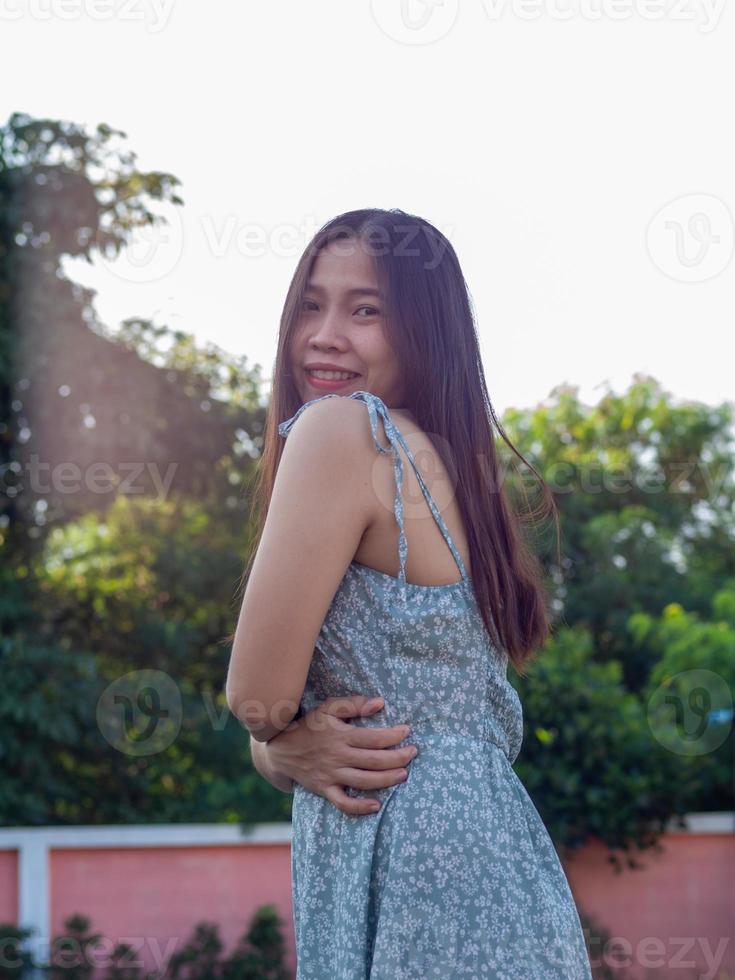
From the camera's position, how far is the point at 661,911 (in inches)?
235

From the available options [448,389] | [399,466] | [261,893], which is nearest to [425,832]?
[399,466]

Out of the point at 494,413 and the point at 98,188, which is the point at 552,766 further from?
the point at 494,413

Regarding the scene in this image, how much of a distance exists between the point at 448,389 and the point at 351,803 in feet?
1.67

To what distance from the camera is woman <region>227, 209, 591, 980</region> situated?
1.26 m

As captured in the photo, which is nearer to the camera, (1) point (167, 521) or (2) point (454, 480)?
(2) point (454, 480)

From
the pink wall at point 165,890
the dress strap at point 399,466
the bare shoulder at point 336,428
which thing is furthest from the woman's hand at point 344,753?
the pink wall at point 165,890

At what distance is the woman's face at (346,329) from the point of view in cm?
149

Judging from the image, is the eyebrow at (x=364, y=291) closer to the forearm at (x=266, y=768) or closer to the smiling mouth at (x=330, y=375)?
the smiling mouth at (x=330, y=375)

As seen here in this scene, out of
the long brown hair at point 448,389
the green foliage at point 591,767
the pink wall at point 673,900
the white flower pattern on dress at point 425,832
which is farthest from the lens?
the pink wall at point 673,900

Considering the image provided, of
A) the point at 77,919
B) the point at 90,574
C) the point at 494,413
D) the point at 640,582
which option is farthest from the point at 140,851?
the point at 494,413

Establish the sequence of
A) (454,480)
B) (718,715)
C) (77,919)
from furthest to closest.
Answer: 1. (718,715)
2. (77,919)
3. (454,480)

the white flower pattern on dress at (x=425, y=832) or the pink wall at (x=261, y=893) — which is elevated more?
the white flower pattern on dress at (x=425, y=832)

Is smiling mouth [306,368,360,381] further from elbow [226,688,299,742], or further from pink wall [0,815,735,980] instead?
pink wall [0,815,735,980]

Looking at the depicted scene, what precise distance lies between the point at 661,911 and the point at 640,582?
2879mm
